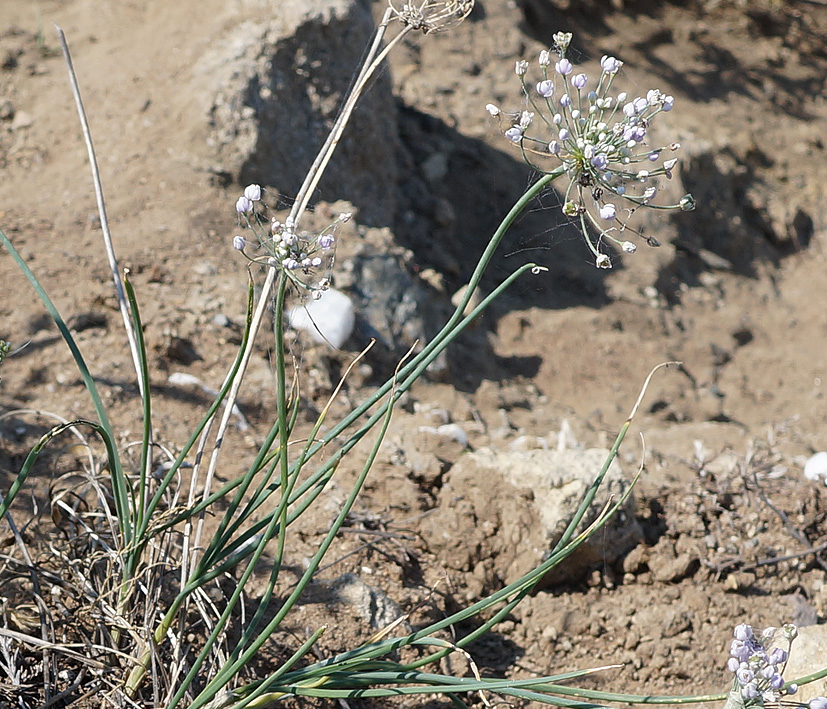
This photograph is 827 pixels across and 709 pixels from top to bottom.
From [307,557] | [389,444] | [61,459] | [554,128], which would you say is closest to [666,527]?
[389,444]

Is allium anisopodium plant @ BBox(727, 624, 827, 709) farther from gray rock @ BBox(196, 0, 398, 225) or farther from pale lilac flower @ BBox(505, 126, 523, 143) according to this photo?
gray rock @ BBox(196, 0, 398, 225)

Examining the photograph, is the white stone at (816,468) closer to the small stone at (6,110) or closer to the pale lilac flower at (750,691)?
the pale lilac flower at (750,691)

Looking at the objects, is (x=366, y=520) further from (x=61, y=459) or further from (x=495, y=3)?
(x=495, y=3)

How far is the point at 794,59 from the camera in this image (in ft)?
20.1

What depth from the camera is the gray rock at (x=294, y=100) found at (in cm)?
312

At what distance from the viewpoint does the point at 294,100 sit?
332cm

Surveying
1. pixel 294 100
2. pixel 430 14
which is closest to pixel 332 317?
pixel 294 100

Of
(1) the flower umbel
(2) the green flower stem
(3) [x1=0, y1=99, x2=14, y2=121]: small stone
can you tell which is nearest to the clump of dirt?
(3) [x1=0, y1=99, x2=14, y2=121]: small stone

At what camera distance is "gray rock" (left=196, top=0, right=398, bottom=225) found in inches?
123

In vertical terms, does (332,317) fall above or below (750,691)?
below

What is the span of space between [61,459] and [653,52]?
5.20 metres

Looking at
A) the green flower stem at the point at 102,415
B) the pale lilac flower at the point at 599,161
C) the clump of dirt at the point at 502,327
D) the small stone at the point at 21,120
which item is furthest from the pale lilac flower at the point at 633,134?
the small stone at the point at 21,120

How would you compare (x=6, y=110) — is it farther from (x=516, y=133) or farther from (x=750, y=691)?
(x=750, y=691)

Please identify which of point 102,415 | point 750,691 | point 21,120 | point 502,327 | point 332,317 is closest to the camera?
point 750,691
